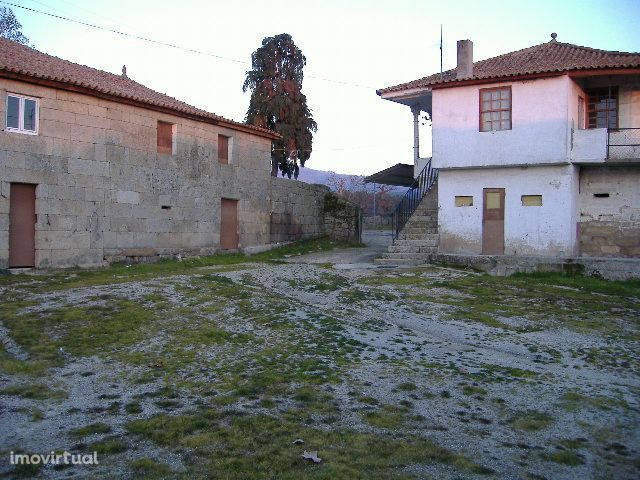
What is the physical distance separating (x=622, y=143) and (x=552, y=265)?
428 centimetres

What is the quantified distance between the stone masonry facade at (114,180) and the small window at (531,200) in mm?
9719

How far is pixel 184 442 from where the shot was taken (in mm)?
3848

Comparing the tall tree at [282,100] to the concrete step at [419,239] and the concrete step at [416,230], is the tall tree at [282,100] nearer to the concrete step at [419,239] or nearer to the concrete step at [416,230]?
the concrete step at [416,230]

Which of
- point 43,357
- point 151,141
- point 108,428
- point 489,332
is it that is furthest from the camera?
point 151,141

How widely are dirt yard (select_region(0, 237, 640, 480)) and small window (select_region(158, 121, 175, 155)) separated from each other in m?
7.16

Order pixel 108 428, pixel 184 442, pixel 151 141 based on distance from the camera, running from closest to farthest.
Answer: pixel 184 442 < pixel 108 428 < pixel 151 141

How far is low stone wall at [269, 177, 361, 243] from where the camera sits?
22.2 meters

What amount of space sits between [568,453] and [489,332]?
441 cm

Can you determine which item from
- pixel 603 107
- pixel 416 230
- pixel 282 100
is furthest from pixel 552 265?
pixel 282 100

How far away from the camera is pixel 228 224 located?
1978 centimetres

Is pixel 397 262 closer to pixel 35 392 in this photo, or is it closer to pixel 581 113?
pixel 581 113

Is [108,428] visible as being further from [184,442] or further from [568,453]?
[568,453]

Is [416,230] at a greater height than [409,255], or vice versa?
[416,230]

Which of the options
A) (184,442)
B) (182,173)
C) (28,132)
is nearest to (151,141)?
(182,173)
